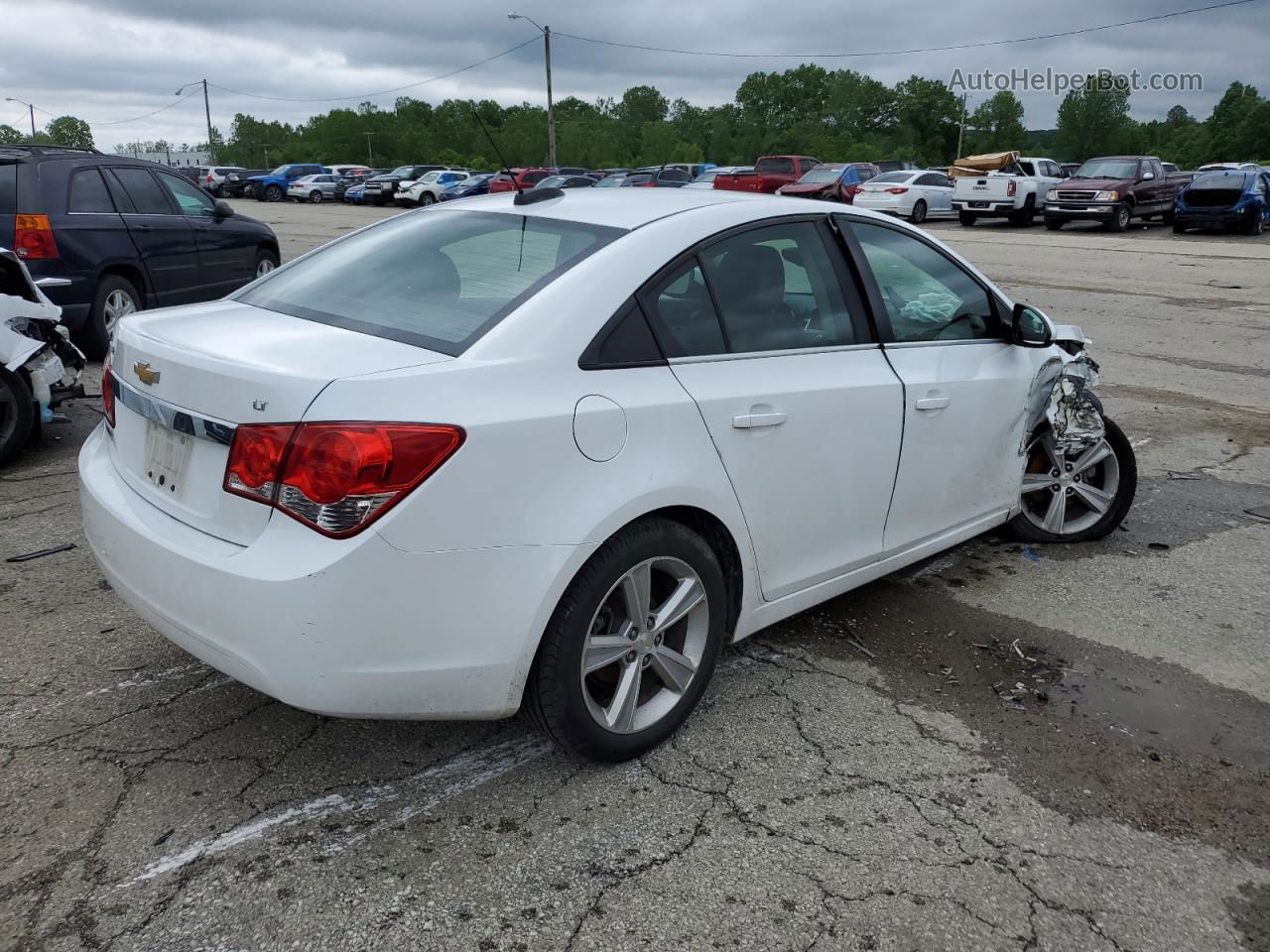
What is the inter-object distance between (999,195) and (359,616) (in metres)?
29.0

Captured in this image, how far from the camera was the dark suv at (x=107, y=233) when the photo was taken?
851 centimetres

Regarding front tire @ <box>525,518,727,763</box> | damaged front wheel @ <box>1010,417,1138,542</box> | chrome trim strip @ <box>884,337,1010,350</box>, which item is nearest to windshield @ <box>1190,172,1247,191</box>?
damaged front wheel @ <box>1010,417,1138,542</box>

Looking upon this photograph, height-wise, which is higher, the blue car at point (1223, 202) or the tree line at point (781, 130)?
the tree line at point (781, 130)

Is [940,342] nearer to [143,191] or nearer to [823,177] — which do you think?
[143,191]

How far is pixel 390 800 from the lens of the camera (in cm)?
295

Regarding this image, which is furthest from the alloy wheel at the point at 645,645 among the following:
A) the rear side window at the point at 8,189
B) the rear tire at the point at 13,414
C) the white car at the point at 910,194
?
the white car at the point at 910,194

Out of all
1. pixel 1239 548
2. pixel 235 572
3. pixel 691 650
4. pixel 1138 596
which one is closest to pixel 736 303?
pixel 691 650

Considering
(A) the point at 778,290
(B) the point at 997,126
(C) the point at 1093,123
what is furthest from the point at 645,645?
(B) the point at 997,126

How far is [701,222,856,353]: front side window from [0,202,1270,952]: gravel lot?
1.17 m

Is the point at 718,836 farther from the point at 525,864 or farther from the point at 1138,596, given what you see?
the point at 1138,596

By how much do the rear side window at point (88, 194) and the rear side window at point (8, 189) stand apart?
0.40 metres

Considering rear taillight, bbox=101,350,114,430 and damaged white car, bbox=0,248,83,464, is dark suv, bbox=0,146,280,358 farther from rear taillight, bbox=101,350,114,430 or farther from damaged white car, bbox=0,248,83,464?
rear taillight, bbox=101,350,114,430

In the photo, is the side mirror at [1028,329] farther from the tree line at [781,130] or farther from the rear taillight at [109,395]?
the tree line at [781,130]

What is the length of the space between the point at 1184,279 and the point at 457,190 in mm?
30731
